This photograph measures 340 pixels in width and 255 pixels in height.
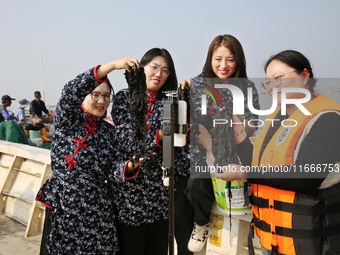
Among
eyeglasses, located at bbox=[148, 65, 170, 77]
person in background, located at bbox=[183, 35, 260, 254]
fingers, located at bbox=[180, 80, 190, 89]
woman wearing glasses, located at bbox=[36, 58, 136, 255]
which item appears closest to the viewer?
fingers, located at bbox=[180, 80, 190, 89]

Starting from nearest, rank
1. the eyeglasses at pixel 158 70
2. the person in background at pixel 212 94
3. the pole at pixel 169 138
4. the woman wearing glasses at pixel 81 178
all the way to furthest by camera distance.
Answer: the pole at pixel 169 138 < the woman wearing glasses at pixel 81 178 < the person in background at pixel 212 94 < the eyeglasses at pixel 158 70

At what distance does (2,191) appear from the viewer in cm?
507

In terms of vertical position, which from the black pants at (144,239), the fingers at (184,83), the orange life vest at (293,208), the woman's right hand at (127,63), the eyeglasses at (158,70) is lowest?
the black pants at (144,239)

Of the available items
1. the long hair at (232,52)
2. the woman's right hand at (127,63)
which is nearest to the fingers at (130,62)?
the woman's right hand at (127,63)

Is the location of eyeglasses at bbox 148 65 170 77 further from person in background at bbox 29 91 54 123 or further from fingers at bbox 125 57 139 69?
person in background at bbox 29 91 54 123

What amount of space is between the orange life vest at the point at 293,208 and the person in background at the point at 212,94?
451 millimetres

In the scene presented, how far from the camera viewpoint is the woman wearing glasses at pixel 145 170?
219cm

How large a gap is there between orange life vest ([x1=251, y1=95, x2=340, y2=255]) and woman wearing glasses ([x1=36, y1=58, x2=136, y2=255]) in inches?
37.6

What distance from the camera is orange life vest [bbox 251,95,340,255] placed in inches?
66.5

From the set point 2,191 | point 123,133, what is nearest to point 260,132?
point 123,133

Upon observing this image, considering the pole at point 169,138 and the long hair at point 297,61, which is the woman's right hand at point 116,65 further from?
the long hair at point 297,61

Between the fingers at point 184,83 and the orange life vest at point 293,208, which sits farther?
the fingers at point 184,83

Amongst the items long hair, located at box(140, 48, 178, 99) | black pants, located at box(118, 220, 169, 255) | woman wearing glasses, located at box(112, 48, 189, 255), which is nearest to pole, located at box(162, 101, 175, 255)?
woman wearing glasses, located at box(112, 48, 189, 255)

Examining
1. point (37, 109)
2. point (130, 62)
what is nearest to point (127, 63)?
point (130, 62)
